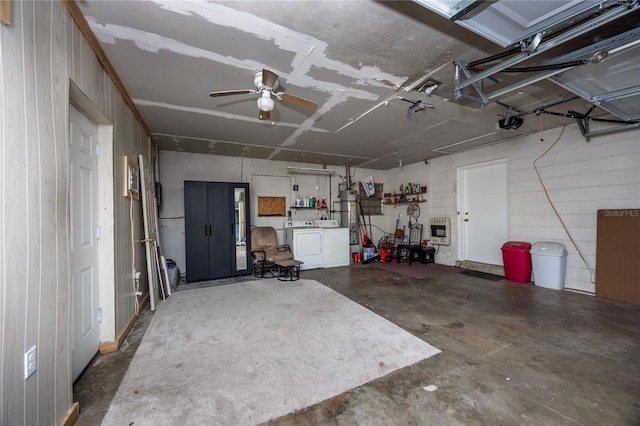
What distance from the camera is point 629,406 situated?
1.63m

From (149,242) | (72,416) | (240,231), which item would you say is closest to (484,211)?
(240,231)

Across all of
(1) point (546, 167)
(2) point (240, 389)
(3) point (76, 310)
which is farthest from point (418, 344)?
(1) point (546, 167)

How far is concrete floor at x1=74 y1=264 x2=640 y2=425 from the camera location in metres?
1.59

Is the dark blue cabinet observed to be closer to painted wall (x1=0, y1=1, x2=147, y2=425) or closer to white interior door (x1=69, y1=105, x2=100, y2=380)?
white interior door (x1=69, y1=105, x2=100, y2=380)

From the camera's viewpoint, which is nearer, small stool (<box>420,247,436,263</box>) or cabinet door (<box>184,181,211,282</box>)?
cabinet door (<box>184,181,211,282</box>)

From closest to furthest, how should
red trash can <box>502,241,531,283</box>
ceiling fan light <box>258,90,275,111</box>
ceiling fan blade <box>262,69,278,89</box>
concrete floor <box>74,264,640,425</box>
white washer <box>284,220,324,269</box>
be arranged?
concrete floor <box>74,264,640,425</box>
ceiling fan blade <box>262,69,278,89</box>
ceiling fan light <box>258,90,275,111</box>
red trash can <box>502,241,531,283</box>
white washer <box>284,220,324,269</box>

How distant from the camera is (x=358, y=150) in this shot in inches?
217

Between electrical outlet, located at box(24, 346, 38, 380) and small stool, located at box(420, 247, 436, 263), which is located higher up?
electrical outlet, located at box(24, 346, 38, 380)

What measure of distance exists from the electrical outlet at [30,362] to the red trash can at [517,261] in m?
5.92

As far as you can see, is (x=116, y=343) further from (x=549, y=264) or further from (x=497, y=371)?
(x=549, y=264)

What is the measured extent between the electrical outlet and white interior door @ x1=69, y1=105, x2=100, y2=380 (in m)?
0.78

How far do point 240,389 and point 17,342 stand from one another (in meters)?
1.27

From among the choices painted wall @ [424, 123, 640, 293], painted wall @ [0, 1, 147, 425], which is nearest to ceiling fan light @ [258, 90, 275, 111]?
painted wall @ [0, 1, 147, 425]

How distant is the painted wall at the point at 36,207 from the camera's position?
112 cm
